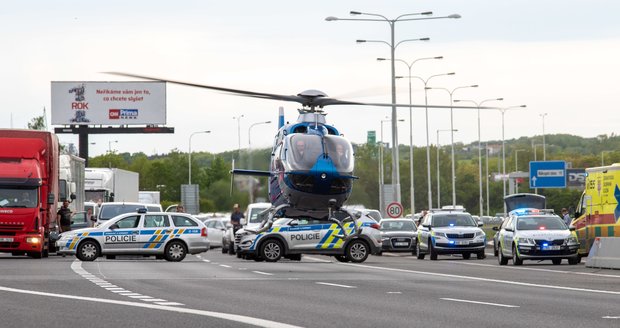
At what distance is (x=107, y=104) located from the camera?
95.1 m

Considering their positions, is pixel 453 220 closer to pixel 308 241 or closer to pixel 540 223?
pixel 540 223

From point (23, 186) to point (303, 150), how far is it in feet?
25.3

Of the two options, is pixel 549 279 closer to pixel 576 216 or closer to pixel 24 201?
pixel 576 216

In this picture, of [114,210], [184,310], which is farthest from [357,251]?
[184,310]

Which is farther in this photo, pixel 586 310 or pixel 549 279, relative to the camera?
pixel 549 279

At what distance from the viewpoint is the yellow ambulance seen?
39.0 metres

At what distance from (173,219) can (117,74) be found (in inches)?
371

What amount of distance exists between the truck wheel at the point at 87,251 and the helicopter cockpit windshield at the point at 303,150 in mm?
6003

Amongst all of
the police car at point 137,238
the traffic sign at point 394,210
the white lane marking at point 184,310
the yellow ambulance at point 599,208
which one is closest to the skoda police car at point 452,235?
the yellow ambulance at point 599,208

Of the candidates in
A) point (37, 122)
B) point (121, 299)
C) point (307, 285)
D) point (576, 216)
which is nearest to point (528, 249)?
point (576, 216)

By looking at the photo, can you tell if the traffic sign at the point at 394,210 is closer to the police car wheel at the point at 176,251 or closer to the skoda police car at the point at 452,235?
the skoda police car at the point at 452,235

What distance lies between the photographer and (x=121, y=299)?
20.2 m

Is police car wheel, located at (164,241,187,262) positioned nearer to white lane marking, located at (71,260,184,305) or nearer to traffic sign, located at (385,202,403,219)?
white lane marking, located at (71,260,184,305)

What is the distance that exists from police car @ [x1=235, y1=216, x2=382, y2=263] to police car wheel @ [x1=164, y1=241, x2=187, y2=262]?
1.93 metres
